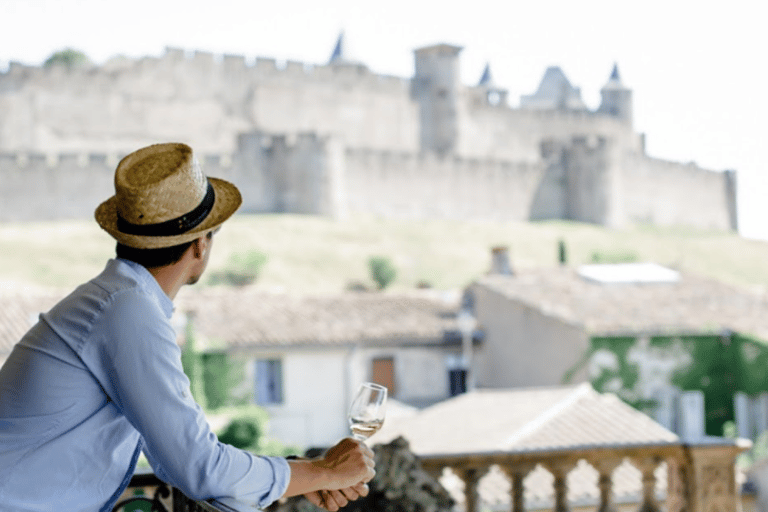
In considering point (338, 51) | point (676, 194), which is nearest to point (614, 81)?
point (676, 194)

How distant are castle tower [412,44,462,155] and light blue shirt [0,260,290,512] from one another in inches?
2380

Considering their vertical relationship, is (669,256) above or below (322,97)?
below

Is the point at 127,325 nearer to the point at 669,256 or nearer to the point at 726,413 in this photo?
the point at 726,413

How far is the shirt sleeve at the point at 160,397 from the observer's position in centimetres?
210

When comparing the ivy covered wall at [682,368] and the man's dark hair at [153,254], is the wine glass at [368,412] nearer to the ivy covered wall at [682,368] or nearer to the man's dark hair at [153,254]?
the man's dark hair at [153,254]

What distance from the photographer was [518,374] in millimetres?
26141

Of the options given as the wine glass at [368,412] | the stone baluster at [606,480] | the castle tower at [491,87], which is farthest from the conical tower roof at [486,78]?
the wine glass at [368,412]

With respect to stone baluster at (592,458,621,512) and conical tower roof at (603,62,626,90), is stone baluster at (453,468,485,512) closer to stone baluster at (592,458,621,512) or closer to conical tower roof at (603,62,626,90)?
stone baluster at (592,458,621,512)

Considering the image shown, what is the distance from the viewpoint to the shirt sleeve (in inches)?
82.8

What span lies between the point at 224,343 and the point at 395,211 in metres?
29.2

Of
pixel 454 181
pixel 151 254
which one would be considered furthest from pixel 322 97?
pixel 151 254

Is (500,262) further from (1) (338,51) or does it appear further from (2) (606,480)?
(1) (338,51)

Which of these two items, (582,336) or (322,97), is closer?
(582,336)

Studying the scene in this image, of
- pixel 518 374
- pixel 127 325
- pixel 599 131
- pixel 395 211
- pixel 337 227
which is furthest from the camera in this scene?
pixel 599 131
